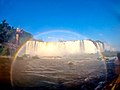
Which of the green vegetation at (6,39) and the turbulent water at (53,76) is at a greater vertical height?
the green vegetation at (6,39)

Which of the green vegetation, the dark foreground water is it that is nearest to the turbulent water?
the dark foreground water

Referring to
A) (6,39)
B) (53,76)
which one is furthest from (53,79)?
(6,39)

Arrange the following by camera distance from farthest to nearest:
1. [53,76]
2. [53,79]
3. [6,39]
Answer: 1. [6,39]
2. [53,76]
3. [53,79]

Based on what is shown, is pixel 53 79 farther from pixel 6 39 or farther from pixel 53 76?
pixel 6 39

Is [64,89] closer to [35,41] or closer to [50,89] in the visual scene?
[50,89]

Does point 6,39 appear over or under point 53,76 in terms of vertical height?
over

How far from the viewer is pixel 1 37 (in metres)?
64.4

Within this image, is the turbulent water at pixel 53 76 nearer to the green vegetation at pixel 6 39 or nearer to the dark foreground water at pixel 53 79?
the dark foreground water at pixel 53 79

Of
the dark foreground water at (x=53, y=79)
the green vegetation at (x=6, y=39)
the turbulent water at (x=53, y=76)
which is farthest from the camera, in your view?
the green vegetation at (x=6, y=39)

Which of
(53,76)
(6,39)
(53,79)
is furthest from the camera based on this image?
(6,39)

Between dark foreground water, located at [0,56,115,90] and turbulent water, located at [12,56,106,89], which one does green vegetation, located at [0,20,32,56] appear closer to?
turbulent water, located at [12,56,106,89]

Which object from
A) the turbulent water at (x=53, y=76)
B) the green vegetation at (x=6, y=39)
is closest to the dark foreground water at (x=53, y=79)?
the turbulent water at (x=53, y=76)

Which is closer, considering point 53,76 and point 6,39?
point 53,76

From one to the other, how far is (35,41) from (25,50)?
13.1 m
